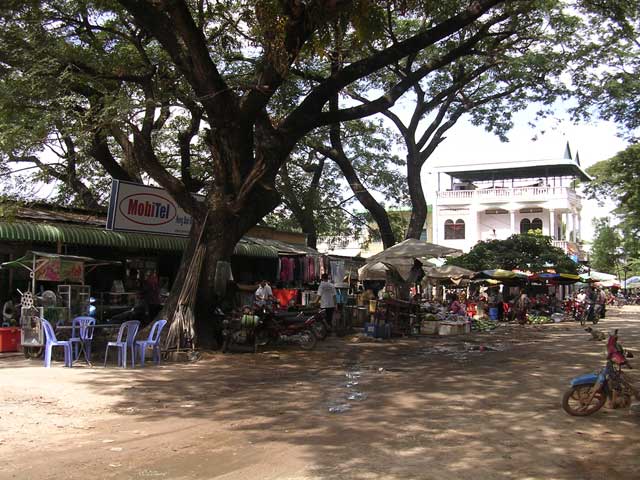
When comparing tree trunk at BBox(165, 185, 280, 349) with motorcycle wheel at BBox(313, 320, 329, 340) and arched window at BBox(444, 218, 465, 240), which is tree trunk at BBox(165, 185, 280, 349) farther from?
arched window at BBox(444, 218, 465, 240)

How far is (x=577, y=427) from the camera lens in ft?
21.0

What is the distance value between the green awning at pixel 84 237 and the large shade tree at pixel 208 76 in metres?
1.66

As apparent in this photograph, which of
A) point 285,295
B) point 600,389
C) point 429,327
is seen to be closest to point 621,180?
point 429,327

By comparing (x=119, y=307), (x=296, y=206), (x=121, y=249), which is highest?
(x=296, y=206)

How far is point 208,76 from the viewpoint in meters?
11.7

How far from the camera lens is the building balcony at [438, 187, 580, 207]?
4241 cm

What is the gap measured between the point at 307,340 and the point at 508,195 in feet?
109

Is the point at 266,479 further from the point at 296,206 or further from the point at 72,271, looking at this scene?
the point at 296,206

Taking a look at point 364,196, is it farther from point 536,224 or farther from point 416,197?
point 536,224

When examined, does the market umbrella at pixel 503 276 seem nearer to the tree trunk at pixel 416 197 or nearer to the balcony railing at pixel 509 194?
the tree trunk at pixel 416 197

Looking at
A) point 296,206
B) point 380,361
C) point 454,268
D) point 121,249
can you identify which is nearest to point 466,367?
point 380,361

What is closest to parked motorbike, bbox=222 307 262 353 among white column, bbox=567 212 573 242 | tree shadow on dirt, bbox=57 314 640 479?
tree shadow on dirt, bbox=57 314 640 479

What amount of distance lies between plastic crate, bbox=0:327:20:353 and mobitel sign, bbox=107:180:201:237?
338cm

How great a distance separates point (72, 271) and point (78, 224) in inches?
103
